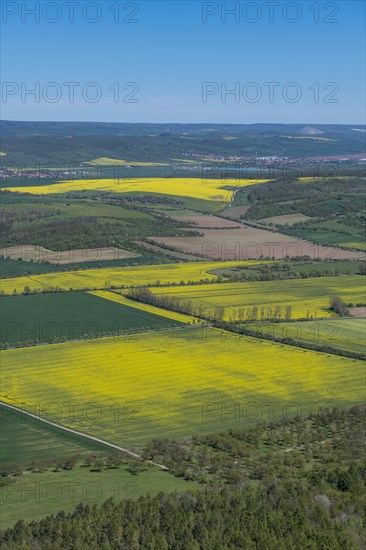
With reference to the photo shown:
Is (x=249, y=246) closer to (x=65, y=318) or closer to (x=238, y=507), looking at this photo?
(x=65, y=318)

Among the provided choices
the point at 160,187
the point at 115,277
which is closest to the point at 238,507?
the point at 115,277

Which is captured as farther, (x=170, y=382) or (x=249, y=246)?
(x=249, y=246)

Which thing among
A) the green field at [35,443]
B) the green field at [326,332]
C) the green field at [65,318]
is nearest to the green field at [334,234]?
the green field at [326,332]

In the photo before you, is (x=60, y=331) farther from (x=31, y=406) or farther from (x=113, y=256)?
(x=113, y=256)

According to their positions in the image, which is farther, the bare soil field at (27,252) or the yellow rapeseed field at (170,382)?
the bare soil field at (27,252)

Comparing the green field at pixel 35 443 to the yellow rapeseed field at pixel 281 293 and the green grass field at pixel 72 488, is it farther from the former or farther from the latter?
the yellow rapeseed field at pixel 281 293

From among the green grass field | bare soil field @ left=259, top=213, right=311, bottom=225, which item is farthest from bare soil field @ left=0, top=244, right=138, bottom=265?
Result: the green grass field

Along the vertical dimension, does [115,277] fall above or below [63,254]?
below
